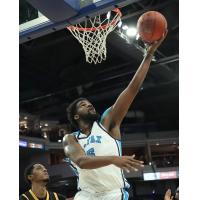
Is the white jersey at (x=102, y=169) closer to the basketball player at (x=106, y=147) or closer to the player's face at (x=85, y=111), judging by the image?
the basketball player at (x=106, y=147)

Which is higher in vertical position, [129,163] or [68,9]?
[68,9]

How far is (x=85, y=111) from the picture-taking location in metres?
2.61

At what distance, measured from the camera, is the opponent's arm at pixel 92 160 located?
1951 mm

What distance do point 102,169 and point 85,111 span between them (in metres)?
0.41

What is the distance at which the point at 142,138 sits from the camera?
16.5 meters

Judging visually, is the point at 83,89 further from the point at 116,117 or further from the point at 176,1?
the point at 116,117

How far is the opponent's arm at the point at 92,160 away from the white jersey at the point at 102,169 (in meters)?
0.09

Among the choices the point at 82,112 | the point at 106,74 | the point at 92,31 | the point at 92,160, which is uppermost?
the point at 106,74

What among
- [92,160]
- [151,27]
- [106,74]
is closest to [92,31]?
[151,27]

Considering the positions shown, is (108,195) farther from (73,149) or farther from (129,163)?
(129,163)

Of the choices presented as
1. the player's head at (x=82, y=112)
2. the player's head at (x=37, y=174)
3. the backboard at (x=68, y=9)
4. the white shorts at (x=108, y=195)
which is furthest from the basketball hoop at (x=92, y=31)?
the white shorts at (x=108, y=195)

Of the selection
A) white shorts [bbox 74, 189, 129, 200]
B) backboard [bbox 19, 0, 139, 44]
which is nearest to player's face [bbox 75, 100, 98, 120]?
white shorts [bbox 74, 189, 129, 200]
